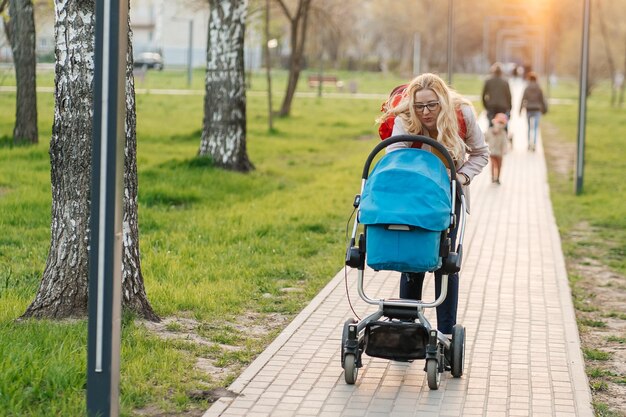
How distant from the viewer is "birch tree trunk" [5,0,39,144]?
65.2 feet

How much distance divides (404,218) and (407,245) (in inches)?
6.1

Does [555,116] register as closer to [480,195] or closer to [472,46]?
[480,195]

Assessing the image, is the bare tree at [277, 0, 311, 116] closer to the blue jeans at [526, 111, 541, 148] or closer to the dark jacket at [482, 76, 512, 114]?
the blue jeans at [526, 111, 541, 148]

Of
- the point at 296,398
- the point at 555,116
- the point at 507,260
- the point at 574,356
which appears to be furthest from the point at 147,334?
the point at 555,116

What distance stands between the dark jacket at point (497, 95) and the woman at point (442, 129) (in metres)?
15.6

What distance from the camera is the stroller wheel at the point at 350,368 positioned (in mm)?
6113

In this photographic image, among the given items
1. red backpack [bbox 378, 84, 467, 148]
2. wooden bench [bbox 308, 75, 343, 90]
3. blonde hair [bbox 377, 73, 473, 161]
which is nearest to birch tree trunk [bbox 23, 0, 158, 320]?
red backpack [bbox 378, 84, 467, 148]

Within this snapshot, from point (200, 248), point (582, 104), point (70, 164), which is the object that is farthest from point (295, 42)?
point (70, 164)

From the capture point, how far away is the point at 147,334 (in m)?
6.99

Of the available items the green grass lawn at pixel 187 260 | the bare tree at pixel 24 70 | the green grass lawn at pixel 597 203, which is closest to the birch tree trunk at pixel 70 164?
the green grass lawn at pixel 187 260

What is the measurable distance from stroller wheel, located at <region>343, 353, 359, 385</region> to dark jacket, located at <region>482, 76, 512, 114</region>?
16354 millimetres

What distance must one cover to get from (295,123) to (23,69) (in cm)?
1117

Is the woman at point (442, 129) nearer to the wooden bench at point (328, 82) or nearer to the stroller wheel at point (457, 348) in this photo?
the stroller wheel at point (457, 348)

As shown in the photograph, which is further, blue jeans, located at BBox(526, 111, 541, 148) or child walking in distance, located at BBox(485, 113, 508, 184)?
blue jeans, located at BBox(526, 111, 541, 148)
